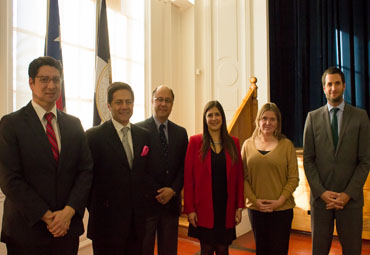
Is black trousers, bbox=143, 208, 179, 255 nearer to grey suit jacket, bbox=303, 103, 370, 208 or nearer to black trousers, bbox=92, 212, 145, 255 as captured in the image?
black trousers, bbox=92, 212, 145, 255

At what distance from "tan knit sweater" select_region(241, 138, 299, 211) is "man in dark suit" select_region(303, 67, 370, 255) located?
0.80 ft

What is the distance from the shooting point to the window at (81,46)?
3.17m

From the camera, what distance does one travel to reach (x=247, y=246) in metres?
3.77

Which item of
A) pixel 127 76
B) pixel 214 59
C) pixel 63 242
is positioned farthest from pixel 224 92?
pixel 63 242

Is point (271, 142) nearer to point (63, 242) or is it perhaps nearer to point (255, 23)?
point (63, 242)

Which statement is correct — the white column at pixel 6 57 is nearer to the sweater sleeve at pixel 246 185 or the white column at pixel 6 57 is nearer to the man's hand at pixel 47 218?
the man's hand at pixel 47 218

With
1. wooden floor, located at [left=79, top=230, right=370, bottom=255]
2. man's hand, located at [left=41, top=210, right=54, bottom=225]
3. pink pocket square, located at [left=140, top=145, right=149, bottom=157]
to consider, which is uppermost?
pink pocket square, located at [left=140, top=145, right=149, bottom=157]

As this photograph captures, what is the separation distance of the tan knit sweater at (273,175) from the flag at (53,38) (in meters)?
1.88

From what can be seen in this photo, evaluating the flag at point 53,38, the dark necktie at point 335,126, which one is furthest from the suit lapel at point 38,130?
the dark necktie at point 335,126

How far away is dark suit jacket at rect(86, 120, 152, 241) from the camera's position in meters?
1.91

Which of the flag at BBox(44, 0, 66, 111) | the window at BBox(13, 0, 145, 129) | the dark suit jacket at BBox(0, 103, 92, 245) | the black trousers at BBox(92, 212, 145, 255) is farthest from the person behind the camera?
the window at BBox(13, 0, 145, 129)

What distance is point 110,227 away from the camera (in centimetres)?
191

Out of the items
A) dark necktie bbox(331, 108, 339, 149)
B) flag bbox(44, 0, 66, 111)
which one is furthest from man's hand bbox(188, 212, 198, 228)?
flag bbox(44, 0, 66, 111)

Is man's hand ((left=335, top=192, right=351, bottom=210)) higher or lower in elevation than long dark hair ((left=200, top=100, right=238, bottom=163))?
lower
